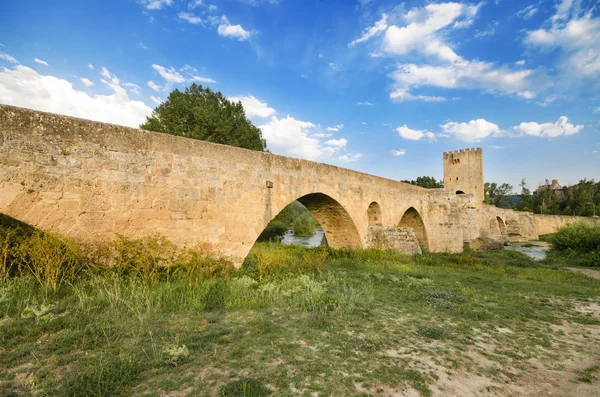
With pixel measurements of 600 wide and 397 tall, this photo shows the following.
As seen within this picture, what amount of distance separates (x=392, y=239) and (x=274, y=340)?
947cm

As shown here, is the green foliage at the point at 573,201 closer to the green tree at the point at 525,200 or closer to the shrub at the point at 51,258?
the green tree at the point at 525,200

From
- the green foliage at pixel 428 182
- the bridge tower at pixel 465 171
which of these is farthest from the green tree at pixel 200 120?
the green foliage at pixel 428 182

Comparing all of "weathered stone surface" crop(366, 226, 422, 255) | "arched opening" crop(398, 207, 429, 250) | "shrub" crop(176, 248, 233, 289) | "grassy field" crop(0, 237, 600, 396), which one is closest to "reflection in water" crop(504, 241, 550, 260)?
"arched opening" crop(398, 207, 429, 250)

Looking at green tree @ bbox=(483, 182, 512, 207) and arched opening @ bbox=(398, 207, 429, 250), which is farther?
green tree @ bbox=(483, 182, 512, 207)

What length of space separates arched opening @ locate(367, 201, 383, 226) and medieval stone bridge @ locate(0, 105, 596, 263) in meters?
3.19

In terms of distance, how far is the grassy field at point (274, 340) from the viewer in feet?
7.41

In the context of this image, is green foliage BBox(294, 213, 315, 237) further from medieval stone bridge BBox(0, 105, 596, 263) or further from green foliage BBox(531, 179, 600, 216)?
green foliage BBox(531, 179, 600, 216)

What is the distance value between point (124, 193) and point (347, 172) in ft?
24.6

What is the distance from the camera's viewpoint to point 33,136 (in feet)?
14.3

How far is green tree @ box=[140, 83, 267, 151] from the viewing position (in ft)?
59.5

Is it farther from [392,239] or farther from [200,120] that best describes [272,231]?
[392,239]

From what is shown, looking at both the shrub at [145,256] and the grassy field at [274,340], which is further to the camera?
the shrub at [145,256]

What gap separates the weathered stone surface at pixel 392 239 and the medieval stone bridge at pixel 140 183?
3.07 metres

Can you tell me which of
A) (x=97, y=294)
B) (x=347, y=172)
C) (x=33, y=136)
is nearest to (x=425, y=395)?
(x=97, y=294)
